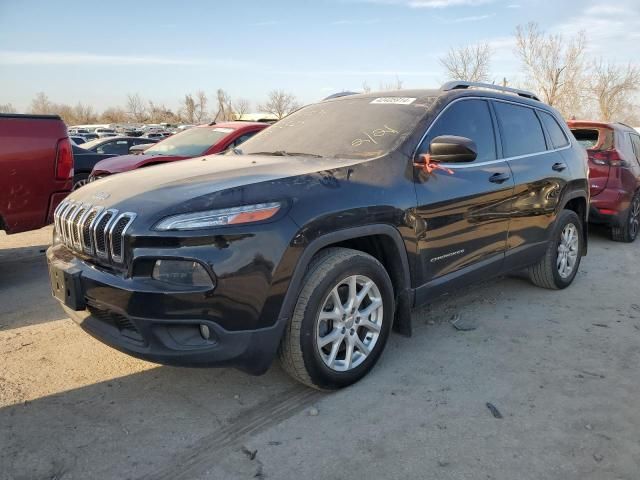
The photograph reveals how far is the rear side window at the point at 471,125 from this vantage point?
370 centimetres

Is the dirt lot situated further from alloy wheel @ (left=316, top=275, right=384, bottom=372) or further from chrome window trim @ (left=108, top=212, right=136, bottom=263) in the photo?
chrome window trim @ (left=108, top=212, right=136, bottom=263)

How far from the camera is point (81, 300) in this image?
9.18 ft

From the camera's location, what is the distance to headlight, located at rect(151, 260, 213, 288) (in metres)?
2.51

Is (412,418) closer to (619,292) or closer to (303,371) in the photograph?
(303,371)

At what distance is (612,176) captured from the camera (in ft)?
23.5

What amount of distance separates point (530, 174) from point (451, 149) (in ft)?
4.53

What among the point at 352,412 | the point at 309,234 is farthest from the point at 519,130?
the point at 352,412

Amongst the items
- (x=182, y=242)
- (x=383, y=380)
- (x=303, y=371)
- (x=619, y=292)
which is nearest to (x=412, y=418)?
(x=383, y=380)

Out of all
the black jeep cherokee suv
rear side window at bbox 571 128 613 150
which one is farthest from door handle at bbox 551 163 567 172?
rear side window at bbox 571 128 613 150

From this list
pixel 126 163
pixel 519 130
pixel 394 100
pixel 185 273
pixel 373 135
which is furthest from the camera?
pixel 126 163

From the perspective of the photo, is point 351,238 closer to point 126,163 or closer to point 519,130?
point 519,130

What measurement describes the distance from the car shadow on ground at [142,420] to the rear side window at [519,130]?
261 cm

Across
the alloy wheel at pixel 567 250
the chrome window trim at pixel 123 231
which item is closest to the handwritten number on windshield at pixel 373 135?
the chrome window trim at pixel 123 231

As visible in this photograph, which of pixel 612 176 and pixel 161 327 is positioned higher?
pixel 612 176
